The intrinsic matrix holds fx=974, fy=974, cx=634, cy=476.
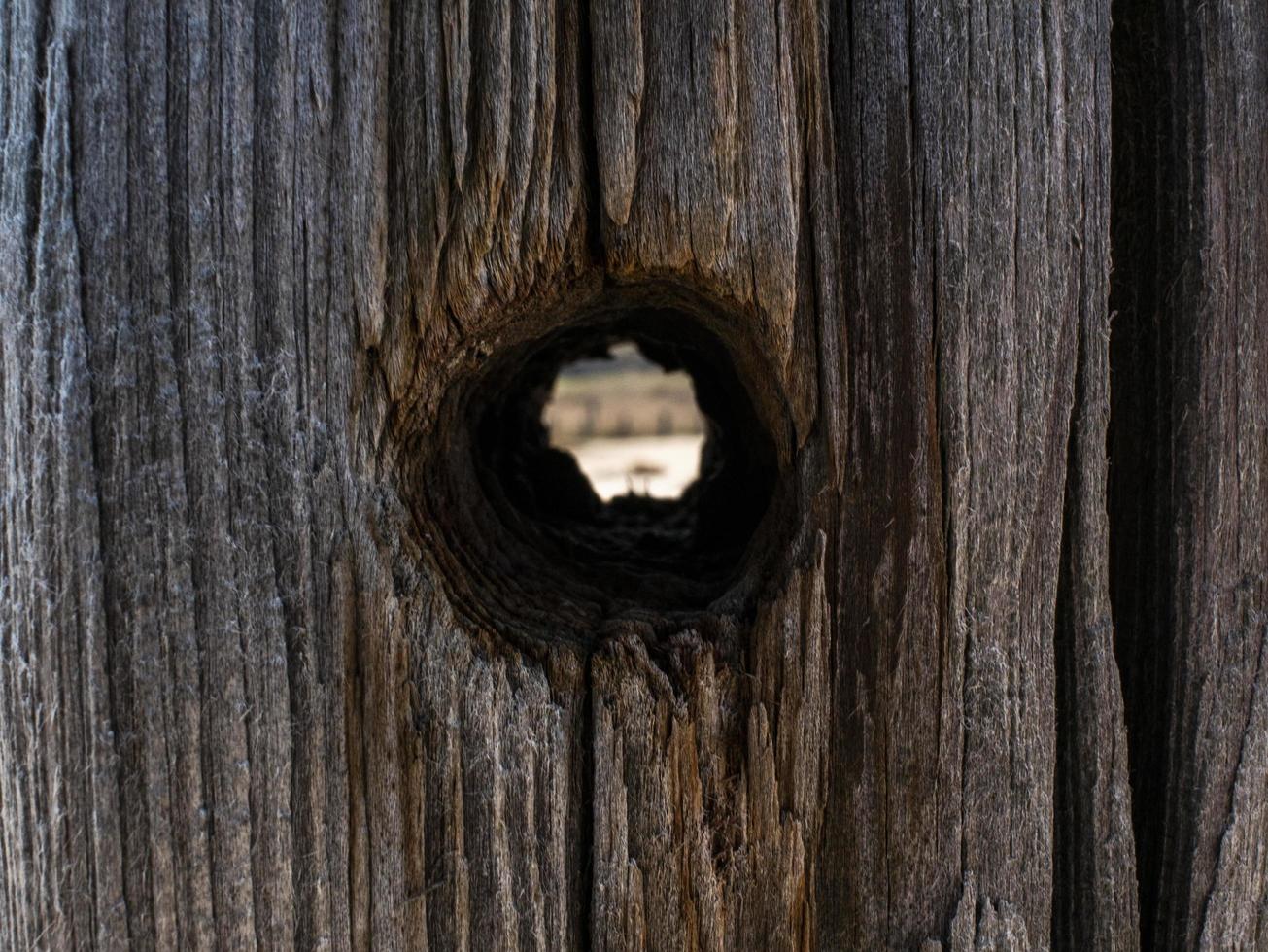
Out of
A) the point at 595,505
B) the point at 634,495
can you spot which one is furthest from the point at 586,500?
the point at 634,495

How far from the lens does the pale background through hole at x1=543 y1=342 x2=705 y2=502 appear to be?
314cm

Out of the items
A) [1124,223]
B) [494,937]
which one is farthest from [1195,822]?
[494,937]

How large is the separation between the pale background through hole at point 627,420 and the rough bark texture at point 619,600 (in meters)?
1.67

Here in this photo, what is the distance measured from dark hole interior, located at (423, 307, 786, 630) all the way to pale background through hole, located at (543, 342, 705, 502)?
0.65 meters

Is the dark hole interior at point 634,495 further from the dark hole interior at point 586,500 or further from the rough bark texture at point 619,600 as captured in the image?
the rough bark texture at point 619,600

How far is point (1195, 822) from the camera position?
1323 mm

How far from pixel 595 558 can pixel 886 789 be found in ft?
1.89

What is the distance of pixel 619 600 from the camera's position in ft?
4.47

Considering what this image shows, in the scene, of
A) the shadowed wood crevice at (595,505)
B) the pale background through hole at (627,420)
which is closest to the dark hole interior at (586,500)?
the shadowed wood crevice at (595,505)

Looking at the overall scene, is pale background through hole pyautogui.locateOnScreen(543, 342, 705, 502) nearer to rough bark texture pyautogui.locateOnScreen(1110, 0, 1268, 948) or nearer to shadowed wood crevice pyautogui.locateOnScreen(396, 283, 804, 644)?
shadowed wood crevice pyautogui.locateOnScreen(396, 283, 804, 644)

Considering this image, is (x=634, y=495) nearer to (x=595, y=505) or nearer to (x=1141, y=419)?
(x=595, y=505)

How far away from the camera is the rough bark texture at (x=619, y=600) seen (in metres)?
1.12

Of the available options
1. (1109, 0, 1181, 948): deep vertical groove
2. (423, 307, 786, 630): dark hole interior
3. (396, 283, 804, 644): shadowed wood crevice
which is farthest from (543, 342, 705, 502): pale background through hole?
(1109, 0, 1181, 948): deep vertical groove

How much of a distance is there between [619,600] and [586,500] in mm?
696
